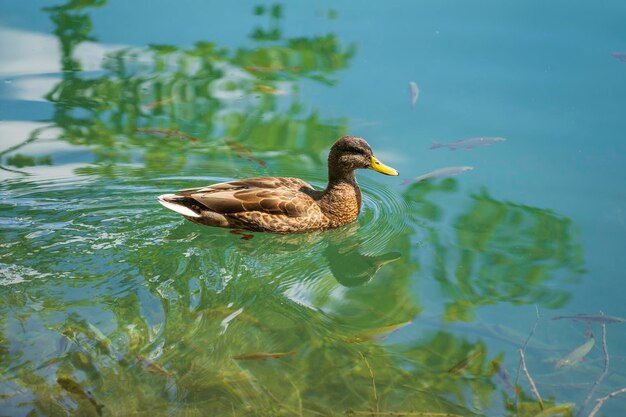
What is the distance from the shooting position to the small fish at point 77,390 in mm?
4789

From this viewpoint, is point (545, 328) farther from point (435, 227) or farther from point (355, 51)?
point (355, 51)

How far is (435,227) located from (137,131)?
122 inches

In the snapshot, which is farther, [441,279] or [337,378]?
[441,279]

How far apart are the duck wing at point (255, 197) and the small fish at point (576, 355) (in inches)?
96.7

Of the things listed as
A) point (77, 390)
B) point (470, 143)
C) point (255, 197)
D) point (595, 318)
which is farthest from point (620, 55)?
point (77, 390)

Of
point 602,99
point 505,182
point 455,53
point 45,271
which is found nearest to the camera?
point 45,271

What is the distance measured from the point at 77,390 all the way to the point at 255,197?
Answer: 2.47 metres

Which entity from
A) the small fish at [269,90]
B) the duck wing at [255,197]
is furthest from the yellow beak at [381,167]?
the small fish at [269,90]

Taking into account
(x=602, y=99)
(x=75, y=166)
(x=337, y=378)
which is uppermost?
(x=602, y=99)

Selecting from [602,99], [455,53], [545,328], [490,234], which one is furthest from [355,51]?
[545,328]

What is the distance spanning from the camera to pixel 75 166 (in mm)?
7484

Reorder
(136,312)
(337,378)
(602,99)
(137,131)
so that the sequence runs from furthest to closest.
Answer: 1. (602,99)
2. (137,131)
3. (136,312)
4. (337,378)

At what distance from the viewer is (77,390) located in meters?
4.89

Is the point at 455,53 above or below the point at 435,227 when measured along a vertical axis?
above
